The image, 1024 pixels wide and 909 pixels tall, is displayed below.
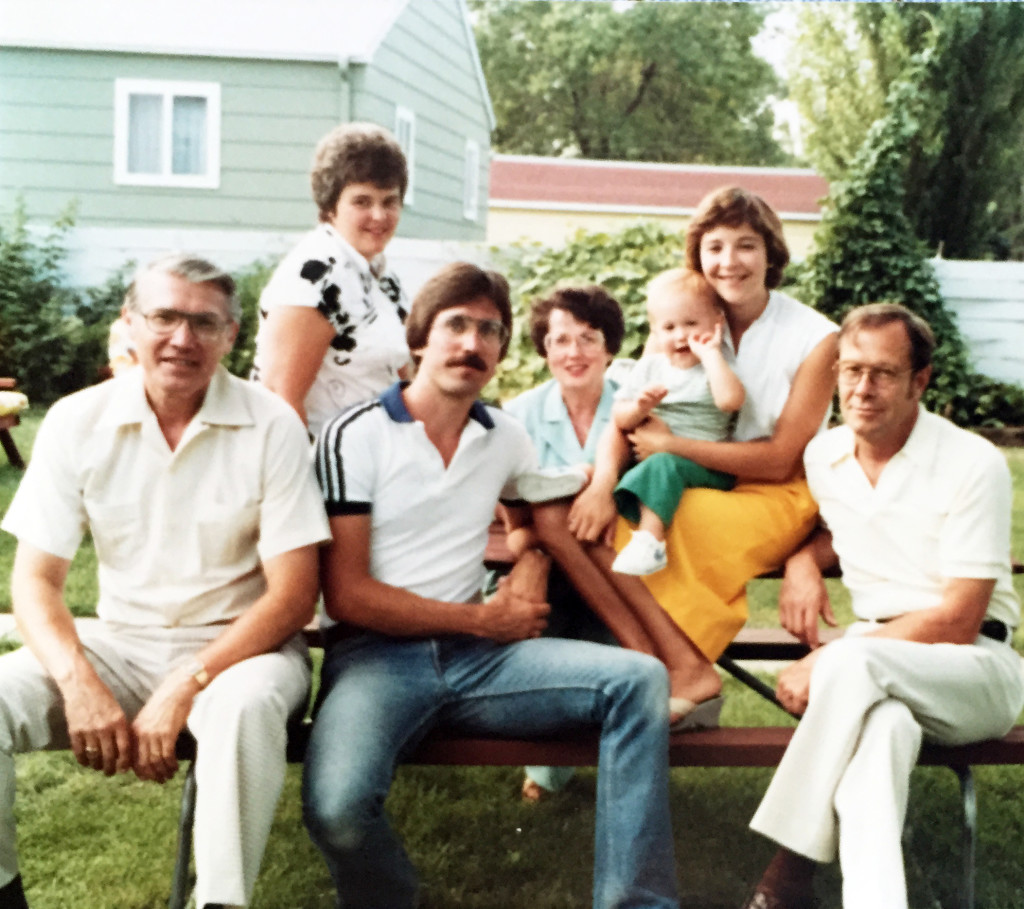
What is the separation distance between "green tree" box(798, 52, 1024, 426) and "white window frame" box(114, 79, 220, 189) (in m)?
6.23

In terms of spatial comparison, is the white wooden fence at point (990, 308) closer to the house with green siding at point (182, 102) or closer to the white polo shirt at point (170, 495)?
the house with green siding at point (182, 102)

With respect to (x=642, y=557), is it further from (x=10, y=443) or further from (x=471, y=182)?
(x=471, y=182)

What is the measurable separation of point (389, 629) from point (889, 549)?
1130 millimetres

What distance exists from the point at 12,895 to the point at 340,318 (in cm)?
154

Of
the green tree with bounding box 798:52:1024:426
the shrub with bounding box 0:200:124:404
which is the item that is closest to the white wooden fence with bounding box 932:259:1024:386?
the green tree with bounding box 798:52:1024:426

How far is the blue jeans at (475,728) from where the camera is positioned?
7.37 feet

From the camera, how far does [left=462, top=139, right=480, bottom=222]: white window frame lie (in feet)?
46.4

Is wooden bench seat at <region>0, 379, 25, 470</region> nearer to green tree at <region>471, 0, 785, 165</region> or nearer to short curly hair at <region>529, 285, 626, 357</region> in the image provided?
short curly hair at <region>529, 285, 626, 357</region>

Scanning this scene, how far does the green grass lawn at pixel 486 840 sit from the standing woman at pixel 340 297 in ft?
3.79

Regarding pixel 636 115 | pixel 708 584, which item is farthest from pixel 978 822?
pixel 636 115

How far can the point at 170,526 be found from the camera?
8.11 feet

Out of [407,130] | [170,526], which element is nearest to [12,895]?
[170,526]

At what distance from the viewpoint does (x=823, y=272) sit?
10047 millimetres

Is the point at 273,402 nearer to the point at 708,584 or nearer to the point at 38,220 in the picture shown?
the point at 708,584
